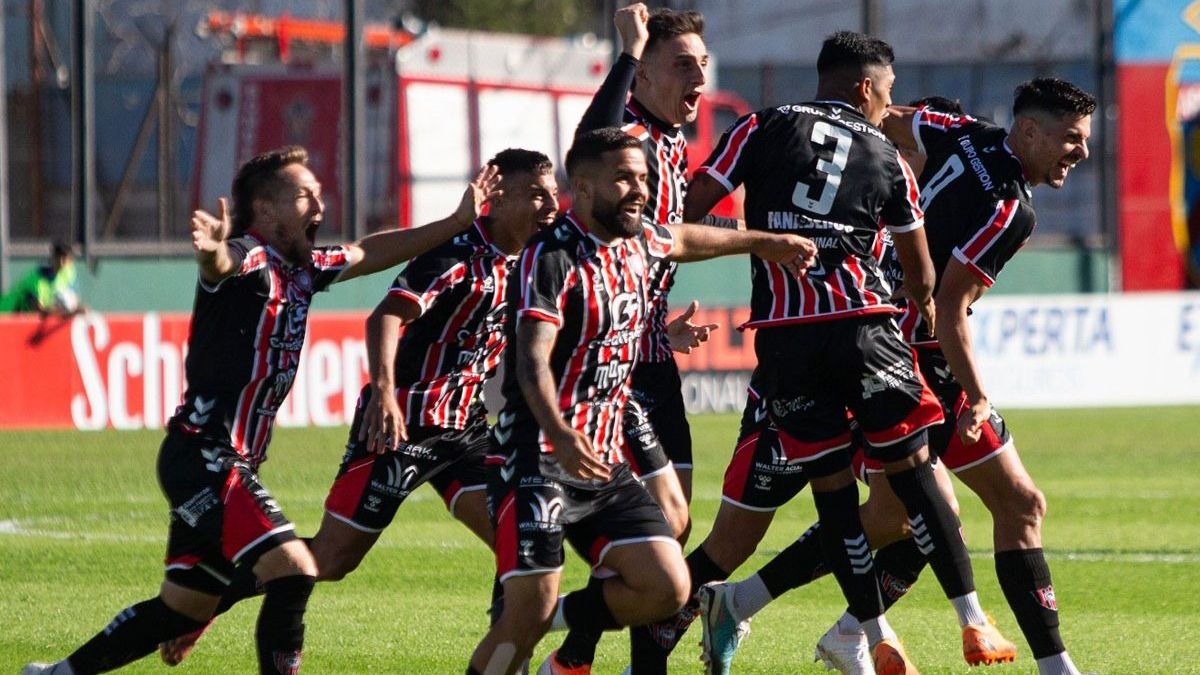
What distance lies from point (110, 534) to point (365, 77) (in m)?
12.8

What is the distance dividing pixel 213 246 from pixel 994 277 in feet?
9.16

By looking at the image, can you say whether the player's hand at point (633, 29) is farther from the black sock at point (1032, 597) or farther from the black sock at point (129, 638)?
the black sock at point (129, 638)

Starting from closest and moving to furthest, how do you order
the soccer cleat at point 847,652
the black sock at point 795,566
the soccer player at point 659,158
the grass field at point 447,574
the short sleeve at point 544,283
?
the short sleeve at point 544,283, the soccer player at point 659,158, the soccer cleat at point 847,652, the black sock at point 795,566, the grass field at point 447,574

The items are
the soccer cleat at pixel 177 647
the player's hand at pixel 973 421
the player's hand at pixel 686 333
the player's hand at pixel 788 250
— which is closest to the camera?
the player's hand at pixel 788 250

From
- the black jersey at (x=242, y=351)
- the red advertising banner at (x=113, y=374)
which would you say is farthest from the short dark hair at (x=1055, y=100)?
the red advertising banner at (x=113, y=374)

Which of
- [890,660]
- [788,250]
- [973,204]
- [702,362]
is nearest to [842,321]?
[788,250]

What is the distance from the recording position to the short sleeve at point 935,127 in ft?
24.9

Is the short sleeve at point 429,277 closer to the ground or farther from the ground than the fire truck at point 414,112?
closer to the ground

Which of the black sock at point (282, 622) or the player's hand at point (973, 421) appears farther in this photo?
the player's hand at point (973, 421)

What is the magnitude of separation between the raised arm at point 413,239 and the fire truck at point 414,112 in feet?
51.1

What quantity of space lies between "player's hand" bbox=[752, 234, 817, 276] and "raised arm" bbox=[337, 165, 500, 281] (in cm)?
110

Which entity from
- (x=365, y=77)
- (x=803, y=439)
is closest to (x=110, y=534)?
(x=803, y=439)

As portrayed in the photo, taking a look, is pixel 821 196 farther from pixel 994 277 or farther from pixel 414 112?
pixel 414 112

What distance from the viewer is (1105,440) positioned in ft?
56.9
